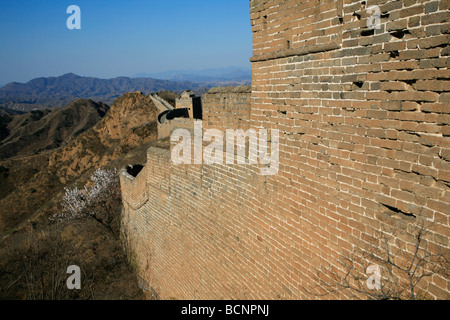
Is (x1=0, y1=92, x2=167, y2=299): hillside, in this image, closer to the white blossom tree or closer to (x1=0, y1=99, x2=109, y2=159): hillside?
the white blossom tree

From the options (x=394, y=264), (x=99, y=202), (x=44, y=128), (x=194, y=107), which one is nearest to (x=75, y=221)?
(x=99, y=202)

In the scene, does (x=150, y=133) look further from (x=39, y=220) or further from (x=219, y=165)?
(x=219, y=165)

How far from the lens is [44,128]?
7138 centimetres

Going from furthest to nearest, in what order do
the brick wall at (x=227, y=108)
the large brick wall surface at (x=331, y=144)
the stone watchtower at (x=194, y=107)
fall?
1. the stone watchtower at (x=194, y=107)
2. the brick wall at (x=227, y=108)
3. the large brick wall surface at (x=331, y=144)

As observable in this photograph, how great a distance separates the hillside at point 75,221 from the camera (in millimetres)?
10797

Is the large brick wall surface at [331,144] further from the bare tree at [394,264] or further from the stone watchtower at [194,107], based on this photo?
the stone watchtower at [194,107]

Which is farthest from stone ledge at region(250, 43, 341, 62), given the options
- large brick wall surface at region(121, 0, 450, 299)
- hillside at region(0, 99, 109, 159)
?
hillside at region(0, 99, 109, 159)

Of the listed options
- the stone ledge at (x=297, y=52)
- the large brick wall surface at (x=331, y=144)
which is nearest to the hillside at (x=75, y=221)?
the large brick wall surface at (x=331, y=144)

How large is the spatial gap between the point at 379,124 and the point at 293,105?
3.97 ft

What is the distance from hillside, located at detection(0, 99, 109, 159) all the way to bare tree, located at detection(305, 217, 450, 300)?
71.9 m

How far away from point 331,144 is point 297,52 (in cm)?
124

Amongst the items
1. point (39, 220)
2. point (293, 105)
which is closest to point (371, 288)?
point (293, 105)

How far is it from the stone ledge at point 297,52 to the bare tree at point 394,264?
6.47 feet

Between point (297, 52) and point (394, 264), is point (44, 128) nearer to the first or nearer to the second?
point (297, 52)
